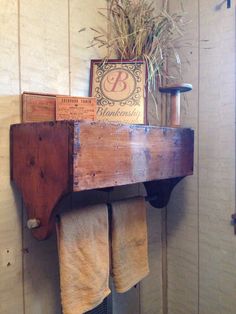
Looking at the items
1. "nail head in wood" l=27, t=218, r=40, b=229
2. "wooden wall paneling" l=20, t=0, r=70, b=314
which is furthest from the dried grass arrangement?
"nail head in wood" l=27, t=218, r=40, b=229

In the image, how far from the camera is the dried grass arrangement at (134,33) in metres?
1.04

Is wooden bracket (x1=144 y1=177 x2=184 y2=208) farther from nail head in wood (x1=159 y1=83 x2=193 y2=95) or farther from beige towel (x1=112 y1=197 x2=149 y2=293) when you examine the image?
nail head in wood (x1=159 y1=83 x2=193 y2=95)

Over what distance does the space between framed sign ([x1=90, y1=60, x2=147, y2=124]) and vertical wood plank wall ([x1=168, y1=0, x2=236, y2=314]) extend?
1.02 feet

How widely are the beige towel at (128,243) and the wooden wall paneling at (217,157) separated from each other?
0.30 m

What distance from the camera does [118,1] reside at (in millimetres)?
1064

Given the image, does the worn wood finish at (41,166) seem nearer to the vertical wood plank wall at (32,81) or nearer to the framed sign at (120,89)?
the vertical wood plank wall at (32,81)

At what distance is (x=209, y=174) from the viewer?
118 cm

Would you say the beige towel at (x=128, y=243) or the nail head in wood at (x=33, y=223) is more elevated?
the nail head in wood at (x=33, y=223)

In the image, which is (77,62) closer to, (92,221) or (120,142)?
(120,142)

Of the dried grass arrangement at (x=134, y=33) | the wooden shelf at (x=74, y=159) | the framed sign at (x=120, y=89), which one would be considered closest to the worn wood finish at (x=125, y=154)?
the wooden shelf at (x=74, y=159)

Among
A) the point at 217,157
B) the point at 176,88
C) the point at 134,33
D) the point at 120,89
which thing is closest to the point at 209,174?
the point at 217,157

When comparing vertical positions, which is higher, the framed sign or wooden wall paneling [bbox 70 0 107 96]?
wooden wall paneling [bbox 70 0 107 96]

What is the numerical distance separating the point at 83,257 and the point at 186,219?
57cm

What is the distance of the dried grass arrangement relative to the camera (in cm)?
104
